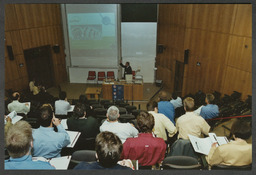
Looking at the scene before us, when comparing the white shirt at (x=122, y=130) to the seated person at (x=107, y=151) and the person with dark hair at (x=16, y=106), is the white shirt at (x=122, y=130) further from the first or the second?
the person with dark hair at (x=16, y=106)

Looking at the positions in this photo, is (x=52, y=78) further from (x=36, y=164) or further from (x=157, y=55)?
(x=36, y=164)

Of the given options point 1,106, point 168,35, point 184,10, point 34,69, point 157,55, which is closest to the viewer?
point 1,106

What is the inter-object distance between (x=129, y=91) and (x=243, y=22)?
4727 mm

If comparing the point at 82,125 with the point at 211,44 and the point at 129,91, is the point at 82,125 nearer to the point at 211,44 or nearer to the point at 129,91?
the point at 129,91

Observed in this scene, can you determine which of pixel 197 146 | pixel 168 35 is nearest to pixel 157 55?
pixel 168 35

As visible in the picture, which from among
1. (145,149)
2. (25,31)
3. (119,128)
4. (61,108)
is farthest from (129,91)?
(145,149)

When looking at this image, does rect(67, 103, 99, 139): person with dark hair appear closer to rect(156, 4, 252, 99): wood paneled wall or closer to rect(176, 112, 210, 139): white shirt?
rect(176, 112, 210, 139): white shirt

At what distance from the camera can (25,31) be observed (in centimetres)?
786

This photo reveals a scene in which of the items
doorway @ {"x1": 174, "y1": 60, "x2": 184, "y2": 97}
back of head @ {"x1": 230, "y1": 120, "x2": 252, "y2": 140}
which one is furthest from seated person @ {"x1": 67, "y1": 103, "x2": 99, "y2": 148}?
doorway @ {"x1": 174, "y1": 60, "x2": 184, "y2": 97}

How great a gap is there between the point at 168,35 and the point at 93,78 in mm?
4228

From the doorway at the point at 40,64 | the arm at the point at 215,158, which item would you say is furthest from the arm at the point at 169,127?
the doorway at the point at 40,64

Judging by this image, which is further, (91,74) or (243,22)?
(91,74)

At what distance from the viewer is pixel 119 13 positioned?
29.7 ft

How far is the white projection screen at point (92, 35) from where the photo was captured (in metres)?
8.96
